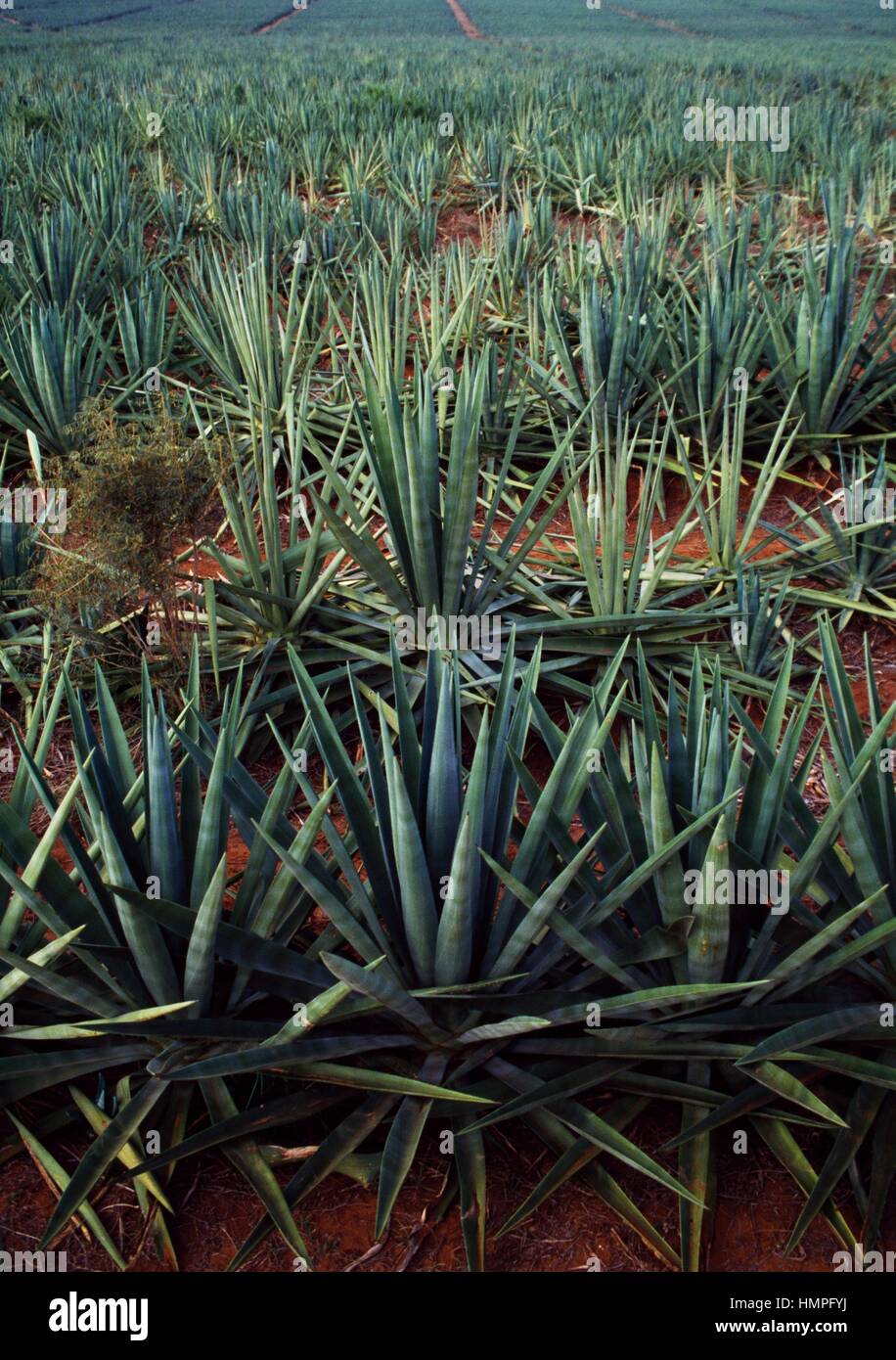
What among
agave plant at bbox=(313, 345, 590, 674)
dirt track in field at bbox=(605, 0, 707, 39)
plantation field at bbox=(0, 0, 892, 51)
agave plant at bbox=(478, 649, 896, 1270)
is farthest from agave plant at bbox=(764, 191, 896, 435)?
dirt track in field at bbox=(605, 0, 707, 39)

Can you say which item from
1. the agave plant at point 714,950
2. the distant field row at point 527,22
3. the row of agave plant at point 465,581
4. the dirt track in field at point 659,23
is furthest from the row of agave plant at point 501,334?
the dirt track in field at point 659,23

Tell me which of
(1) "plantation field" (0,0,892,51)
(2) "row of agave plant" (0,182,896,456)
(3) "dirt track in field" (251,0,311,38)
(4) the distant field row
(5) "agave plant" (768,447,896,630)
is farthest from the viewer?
(3) "dirt track in field" (251,0,311,38)

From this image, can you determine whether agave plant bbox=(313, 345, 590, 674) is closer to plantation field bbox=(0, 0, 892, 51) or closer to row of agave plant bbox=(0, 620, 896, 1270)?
row of agave plant bbox=(0, 620, 896, 1270)

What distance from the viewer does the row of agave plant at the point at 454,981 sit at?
1554 mm

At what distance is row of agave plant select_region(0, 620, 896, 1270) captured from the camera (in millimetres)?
1554

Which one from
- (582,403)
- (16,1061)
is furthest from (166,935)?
(582,403)

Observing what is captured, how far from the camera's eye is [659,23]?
24.0 meters

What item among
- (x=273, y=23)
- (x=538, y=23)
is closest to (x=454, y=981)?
(x=273, y=23)

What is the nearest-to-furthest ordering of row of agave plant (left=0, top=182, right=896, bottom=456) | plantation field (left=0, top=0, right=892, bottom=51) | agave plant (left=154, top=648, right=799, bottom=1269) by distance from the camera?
agave plant (left=154, top=648, right=799, bottom=1269)
row of agave plant (left=0, top=182, right=896, bottom=456)
plantation field (left=0, top=0, right=892, bottom=51)

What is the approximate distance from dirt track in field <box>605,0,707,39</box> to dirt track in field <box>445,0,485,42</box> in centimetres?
391

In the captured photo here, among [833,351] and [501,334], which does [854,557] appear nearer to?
[833,351]

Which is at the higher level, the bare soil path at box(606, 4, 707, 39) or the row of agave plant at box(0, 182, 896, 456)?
the bare soil path at box(606, 4, 707, 39)

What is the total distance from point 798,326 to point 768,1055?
127 inches

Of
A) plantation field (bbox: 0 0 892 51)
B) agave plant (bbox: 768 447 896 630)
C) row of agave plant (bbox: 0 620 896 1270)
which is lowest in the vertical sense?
row of agave plant (bbox: 0 620 896 1270)
